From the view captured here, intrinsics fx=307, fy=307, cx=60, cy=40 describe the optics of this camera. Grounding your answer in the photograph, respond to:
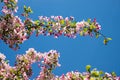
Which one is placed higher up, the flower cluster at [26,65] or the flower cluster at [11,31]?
the flower cluster at [11,31]

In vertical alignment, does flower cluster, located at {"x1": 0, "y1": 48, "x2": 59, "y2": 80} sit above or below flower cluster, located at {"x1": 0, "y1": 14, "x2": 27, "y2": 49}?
below

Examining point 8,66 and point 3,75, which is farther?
point 8,66

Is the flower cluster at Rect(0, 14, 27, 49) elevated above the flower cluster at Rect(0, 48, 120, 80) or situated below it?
above

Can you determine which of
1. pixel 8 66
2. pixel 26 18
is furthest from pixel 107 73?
pixel 26 18

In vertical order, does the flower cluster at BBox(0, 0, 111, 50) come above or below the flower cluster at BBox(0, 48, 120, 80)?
above

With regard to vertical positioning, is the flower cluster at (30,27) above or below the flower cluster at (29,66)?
above

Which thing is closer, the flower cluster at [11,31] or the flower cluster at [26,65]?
the flower cluster at [26,65]

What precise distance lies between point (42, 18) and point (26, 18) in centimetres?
61

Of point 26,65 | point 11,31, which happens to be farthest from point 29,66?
point 11,31

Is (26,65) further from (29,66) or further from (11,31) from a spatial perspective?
(11,31)

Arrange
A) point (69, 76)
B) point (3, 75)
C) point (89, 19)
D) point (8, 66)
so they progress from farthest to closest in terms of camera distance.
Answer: point (89, 19)
point (8, 66)
point (3, 75)
point (69, 76)

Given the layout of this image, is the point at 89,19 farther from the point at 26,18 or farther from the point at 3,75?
the point at 3,75

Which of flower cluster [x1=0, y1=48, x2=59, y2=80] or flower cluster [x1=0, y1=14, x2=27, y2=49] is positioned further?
flower cluster [x1=0, y1=14, x2=27, y2=49]

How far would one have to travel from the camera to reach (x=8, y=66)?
402 inches
